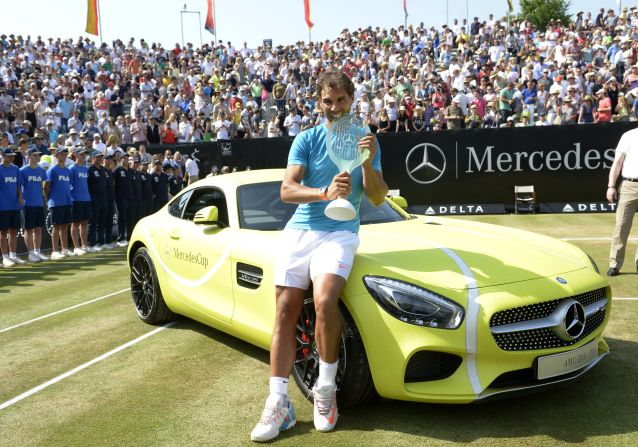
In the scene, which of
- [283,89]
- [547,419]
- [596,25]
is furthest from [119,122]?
[596,25]

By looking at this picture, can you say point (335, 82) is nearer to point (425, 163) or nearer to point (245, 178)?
point (245, 178)

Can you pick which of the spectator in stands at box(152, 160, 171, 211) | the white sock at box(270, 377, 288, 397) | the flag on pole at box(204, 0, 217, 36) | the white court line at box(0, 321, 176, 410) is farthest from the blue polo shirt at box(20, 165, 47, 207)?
the flag on pole at box(204, 0, 217, 36)

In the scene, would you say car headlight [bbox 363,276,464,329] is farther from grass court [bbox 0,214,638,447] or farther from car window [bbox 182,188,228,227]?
car window [bbox 182,188,228,227]

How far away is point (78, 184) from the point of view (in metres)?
12.9

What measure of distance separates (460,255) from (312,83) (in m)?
21.3

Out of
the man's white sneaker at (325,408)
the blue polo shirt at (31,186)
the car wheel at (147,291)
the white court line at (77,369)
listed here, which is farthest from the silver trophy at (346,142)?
the blue polo shirt at (31,186)

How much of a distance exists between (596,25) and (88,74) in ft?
67.7

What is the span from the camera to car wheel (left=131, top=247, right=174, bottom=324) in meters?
6.07

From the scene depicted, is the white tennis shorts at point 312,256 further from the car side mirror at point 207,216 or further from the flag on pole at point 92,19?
the flag on pole at point 92,19

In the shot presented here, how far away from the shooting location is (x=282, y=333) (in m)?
3.69

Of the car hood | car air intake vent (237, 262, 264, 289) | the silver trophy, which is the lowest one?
car air intake vent (237, 262, 264, 289)

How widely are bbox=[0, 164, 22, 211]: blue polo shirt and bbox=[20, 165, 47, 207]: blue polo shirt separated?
313mm

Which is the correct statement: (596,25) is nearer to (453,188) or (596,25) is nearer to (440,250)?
(453,188)

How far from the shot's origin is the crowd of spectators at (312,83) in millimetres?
18797
